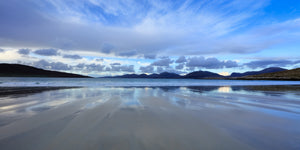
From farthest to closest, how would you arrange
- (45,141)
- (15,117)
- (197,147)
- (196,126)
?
(15,117) < (196,126) < (45,141) < (197,147)

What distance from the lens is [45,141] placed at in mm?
3414

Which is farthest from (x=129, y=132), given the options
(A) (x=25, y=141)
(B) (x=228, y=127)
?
(B) (x=228, y=127)

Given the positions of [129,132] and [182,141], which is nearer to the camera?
[182,141]

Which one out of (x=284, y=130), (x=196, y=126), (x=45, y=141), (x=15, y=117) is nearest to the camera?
(x=45, y=141)

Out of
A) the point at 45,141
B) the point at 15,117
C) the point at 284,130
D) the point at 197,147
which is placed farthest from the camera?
the point at 15,117

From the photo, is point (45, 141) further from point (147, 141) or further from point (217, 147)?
point (217, 147)

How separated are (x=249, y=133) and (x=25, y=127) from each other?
683cm

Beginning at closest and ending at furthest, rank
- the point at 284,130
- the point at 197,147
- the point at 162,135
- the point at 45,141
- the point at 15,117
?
1. the point at 197,147
2. the point at 45,141
3. the point at 162,135
4. the point at 284,130
5. the point at 15,117

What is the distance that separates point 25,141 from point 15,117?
307 centimetres

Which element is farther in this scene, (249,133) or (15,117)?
(15,117)

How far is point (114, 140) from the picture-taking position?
3498 millimetres

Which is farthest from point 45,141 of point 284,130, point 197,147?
point 284,130

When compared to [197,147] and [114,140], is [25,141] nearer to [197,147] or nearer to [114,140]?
[114,140]

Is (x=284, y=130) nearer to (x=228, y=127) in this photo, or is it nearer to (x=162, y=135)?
(x=228, y=127)
